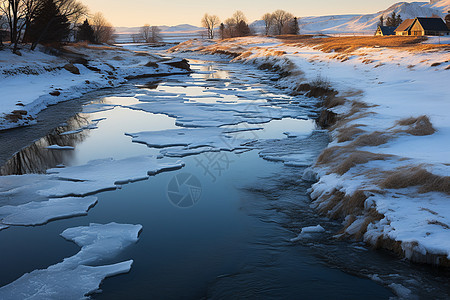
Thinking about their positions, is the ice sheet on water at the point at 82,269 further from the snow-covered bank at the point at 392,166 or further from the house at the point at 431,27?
the house at the point at 431,27

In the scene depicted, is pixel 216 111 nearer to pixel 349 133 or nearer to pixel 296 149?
pixel 296 149

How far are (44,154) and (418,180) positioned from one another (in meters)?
9.47

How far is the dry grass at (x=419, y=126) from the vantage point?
10172 millimetres

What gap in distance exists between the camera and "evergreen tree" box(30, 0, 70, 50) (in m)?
35.1

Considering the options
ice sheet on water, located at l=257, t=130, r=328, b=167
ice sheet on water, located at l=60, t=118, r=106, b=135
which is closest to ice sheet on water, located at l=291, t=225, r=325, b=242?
ice sheet on water, located at l=257, t=130, r=328, b=167

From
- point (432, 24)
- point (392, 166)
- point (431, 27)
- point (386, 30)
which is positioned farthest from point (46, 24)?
point (386, 30)

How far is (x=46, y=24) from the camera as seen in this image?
35562mm

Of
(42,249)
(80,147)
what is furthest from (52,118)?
(42,249)

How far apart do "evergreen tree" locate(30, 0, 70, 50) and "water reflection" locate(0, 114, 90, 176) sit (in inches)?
944

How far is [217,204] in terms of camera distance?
8.21m

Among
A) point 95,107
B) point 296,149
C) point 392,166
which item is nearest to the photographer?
point 392,166

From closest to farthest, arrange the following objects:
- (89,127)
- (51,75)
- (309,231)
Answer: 1. (309,231)
2. (89,127)
3. (51,75)

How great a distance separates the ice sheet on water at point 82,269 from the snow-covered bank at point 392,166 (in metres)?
3.73

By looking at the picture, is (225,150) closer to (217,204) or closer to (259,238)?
(217,204)
